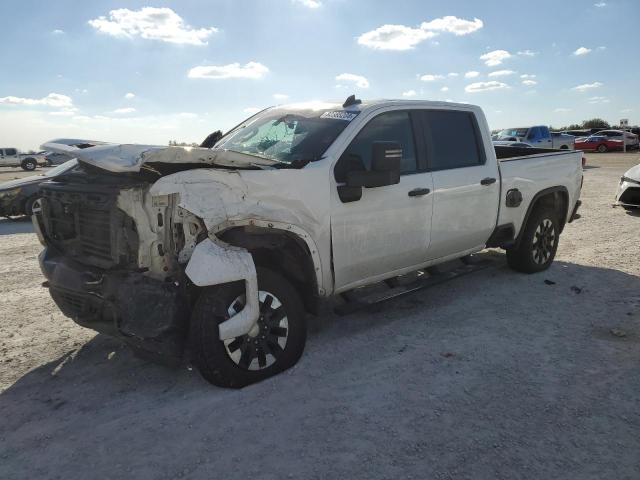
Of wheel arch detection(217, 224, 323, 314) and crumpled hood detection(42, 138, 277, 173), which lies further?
wheel arch detection(217, 224, 323, 314)

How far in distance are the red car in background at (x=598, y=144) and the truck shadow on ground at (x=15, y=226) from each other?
1303 inches

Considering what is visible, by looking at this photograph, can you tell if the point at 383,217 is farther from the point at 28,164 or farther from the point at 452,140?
the point at 28,164

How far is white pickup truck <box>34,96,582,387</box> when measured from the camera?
326 centimetres

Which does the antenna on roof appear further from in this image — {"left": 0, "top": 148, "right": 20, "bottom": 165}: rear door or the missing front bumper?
{"left": 0, "top": 148, "right": 20, "bottom": 165}: rear door

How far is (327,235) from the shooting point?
3.85m

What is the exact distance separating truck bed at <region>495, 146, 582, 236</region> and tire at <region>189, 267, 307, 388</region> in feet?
9.53

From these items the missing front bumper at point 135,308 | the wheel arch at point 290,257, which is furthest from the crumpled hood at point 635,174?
the missing front bumper at point 135,308

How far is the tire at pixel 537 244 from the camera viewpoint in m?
5.94

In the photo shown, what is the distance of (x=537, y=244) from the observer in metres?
6.06

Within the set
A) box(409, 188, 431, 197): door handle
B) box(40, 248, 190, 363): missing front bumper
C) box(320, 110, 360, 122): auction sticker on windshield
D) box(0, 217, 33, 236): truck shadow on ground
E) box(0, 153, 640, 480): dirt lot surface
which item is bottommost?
box(0, 153, 640, 480): dirt lot surface

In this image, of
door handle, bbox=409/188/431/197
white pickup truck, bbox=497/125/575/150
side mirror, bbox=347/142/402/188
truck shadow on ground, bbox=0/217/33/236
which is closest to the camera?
side mirror, bbox=347/142/402/188

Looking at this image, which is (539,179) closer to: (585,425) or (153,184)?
(585,425)

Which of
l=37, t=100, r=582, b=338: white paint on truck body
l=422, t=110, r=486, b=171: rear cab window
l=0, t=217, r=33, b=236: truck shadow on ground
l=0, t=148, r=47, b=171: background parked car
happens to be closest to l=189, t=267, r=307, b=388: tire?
l=37, t=100, r=582, b=338: white paint on truck body

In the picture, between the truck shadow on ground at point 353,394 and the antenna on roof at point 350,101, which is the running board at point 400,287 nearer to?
the truck shadow on ground at point 353,394
